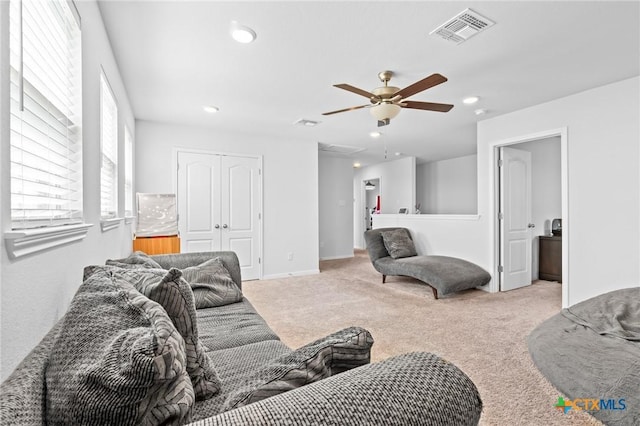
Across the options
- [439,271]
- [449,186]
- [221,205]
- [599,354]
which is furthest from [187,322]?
[449,186]

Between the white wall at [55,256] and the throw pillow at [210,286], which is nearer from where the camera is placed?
the white wall at [55,256]

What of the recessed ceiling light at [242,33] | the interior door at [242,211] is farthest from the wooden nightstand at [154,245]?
the recessed ceiling light at [242,33]

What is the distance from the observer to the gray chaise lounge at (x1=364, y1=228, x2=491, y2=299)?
3.93 meters

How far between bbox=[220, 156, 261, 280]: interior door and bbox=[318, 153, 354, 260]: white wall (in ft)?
7.79

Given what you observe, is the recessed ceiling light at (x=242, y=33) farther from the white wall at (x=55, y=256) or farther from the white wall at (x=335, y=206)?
the white wall at (x=335, y=206)

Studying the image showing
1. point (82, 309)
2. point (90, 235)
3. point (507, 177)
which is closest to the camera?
point (82, 309)

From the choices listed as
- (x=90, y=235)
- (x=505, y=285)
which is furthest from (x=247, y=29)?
(x=505, y=285)

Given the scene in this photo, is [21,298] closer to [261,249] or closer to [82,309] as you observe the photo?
[82,309]

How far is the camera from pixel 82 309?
32.3 inches

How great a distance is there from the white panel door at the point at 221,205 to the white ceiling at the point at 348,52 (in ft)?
3.31

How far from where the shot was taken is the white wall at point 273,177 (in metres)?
4.44

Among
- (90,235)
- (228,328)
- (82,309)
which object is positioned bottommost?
(228,328)

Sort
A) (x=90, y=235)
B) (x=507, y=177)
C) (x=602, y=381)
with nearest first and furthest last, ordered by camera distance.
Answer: (x=602, y=381) < (x=90, y=235) < (x=507, y=177)

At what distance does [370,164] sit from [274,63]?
643 cm
